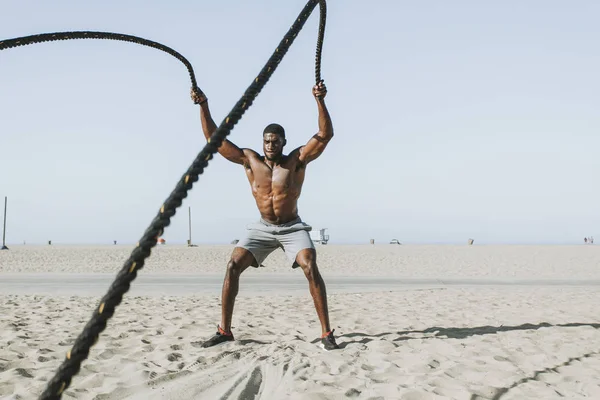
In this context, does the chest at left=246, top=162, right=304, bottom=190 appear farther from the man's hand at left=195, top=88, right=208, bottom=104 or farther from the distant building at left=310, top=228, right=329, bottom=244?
the distant building at left=310, top=228, right=329, bottom=244

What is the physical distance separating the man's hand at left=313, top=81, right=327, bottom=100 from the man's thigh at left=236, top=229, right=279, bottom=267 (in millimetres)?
1386

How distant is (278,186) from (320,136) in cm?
61

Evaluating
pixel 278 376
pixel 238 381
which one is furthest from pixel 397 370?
pixel 238 381

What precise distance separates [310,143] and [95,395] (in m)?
2.70

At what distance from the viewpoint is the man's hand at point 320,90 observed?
14.2 ft

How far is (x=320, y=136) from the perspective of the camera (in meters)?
4.71

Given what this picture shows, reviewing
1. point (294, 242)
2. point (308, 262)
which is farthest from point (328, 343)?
point (294, 242)

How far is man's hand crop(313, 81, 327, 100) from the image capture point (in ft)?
14.2

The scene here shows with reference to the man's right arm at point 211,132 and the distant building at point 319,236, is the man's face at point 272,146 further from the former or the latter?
the distant building at point 319,236

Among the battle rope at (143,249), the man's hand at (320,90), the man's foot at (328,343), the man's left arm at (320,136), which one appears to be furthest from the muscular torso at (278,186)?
the battle rope at (143,249)

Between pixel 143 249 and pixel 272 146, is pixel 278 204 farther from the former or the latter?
pixel 143 249

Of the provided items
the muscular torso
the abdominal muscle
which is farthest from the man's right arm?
the abdominal muscle

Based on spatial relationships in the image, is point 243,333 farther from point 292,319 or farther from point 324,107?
point 324,107

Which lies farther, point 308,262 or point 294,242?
point 294,242
